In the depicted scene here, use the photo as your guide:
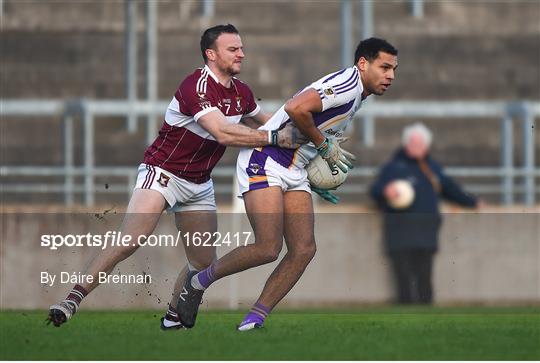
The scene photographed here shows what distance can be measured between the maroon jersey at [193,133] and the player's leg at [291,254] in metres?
0.59

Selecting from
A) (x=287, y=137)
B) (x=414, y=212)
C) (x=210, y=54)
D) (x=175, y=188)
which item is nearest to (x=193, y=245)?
(x=175, y=188)

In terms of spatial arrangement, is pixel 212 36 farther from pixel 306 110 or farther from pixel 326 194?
pixel 326 194

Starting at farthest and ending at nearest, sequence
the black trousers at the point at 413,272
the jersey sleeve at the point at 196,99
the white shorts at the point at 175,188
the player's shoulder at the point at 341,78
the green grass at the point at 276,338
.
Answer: the black trousers at the point at 413,272 → the white shorts at the point at 175,188 → the jersey sleeve at the point at 196,99 → the player's shoulder at the point at 341,78 → the green grass at the point at 276,338

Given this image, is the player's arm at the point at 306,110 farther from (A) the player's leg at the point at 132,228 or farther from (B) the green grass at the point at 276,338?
(B) the green grass at the point at 276,338

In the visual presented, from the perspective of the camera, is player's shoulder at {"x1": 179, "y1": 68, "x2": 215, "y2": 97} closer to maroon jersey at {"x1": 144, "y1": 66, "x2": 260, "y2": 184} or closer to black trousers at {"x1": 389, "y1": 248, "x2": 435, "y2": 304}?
maroon jersey at {"x1": 144, "y1": 66, "x2": 260, "y2": 184}

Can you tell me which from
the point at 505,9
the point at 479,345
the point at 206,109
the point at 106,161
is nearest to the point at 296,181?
the point at 206,109

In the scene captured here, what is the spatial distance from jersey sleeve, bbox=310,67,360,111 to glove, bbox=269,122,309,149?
25cm

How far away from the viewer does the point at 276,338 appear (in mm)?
9641

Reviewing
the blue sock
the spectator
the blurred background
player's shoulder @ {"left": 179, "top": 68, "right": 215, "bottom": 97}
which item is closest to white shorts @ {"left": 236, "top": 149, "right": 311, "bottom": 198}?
player's shoulder @ {"left": 179, "top": 68, "right": 215, "bottom": 97}

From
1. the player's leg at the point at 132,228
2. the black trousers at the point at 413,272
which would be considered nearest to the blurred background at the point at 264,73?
the black trousers at the point at 413,272

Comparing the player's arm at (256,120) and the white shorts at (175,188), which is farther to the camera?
the player's arm at (256,120)

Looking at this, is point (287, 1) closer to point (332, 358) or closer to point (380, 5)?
point (380, 5)

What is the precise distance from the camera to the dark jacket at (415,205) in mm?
14359

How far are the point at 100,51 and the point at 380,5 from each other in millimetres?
4475
